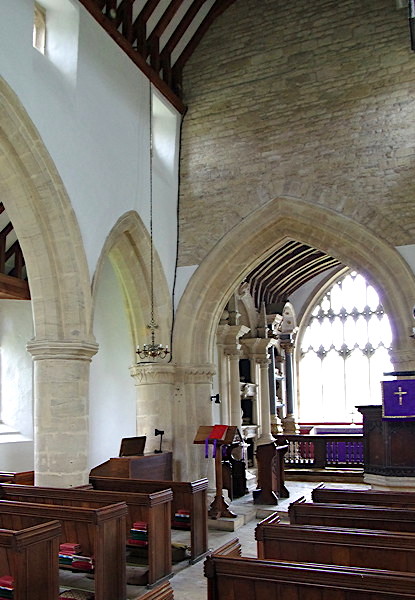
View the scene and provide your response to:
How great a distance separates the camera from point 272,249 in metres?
10.6

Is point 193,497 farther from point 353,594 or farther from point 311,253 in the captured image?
point 311,253

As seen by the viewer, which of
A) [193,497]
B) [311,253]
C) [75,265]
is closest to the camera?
[193,497]

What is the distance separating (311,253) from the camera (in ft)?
48.8

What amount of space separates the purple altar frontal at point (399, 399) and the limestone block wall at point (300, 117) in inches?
101

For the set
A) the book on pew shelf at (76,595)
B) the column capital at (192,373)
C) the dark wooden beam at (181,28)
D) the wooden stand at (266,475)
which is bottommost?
the book on pew shelf at (76,595)

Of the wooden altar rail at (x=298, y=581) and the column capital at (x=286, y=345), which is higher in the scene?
the column capital at (x=286, y=345)

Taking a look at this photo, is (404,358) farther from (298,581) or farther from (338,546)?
(298,581)

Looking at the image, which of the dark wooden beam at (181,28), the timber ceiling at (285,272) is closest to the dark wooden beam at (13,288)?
the dark wooden beam at (181,28)

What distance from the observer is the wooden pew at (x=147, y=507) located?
5.61 metres

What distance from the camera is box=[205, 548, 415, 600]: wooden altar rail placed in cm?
283

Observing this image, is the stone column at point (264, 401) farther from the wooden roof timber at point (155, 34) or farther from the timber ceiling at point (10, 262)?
the wooden roof timber at point (155, 34)

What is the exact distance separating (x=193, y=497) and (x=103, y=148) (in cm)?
475

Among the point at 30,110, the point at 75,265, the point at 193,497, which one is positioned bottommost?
the point at 193,497

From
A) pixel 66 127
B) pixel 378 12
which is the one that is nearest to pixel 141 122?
pixel 66 127
